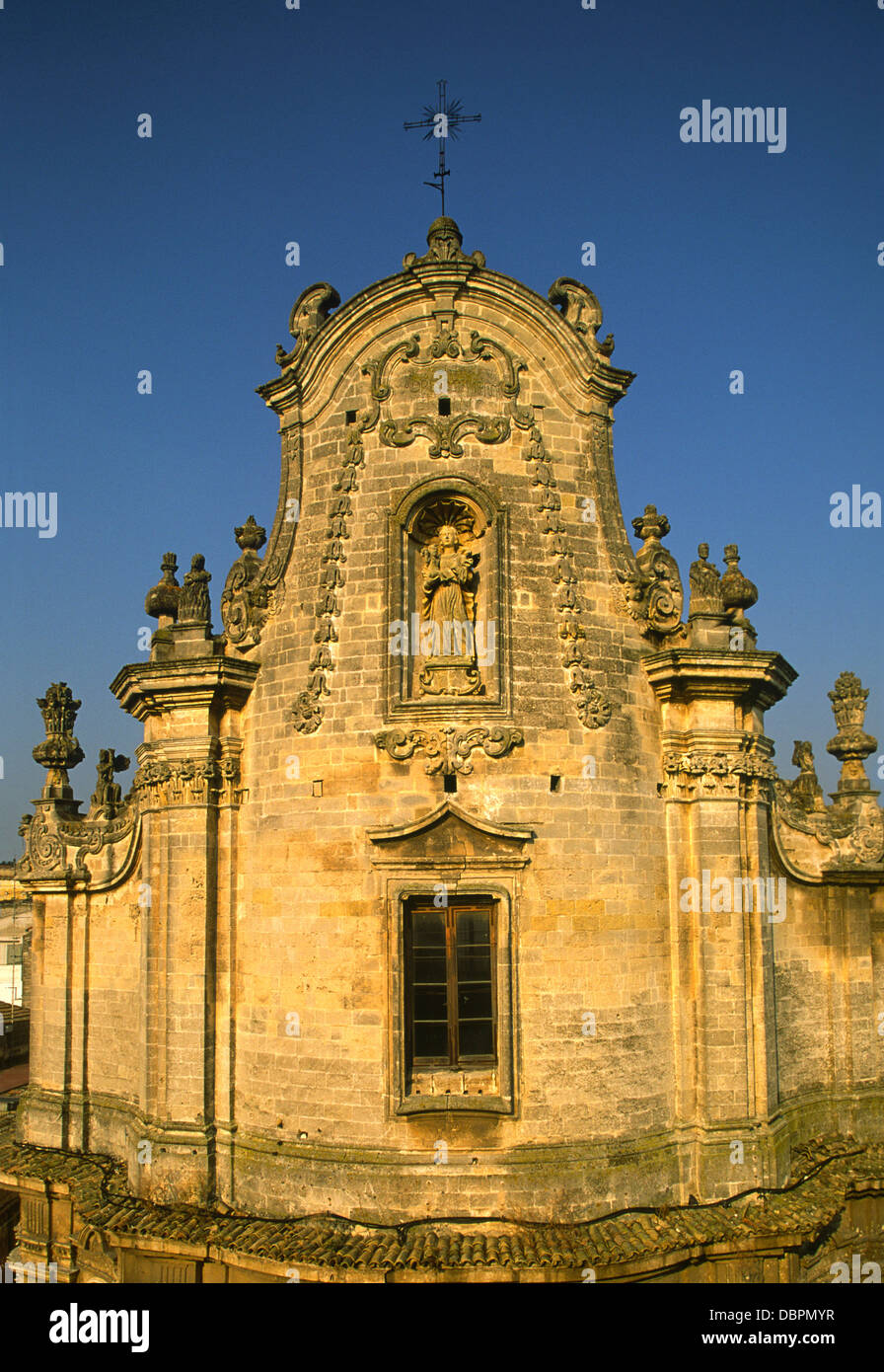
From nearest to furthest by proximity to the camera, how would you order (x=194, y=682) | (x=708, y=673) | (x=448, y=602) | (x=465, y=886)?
(x=465, y=886), (x=708, y=673), (x=448, y=602), (x=194, y=682)

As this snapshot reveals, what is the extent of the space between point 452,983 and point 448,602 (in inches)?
211

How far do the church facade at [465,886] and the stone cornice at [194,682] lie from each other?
6 cm

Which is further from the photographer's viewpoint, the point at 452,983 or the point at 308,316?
the point at 308,316

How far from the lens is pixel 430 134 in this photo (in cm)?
1823

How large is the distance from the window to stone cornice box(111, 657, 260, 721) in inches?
167

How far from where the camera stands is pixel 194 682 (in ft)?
53.2

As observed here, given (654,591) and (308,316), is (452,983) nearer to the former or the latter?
(654,591)

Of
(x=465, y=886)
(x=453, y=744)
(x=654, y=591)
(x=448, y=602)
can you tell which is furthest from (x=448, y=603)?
(x=465, y=886)

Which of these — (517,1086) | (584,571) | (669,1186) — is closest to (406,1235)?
(517,1086)

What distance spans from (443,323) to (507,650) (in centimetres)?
522

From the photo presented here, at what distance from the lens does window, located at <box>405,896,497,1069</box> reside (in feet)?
48.8

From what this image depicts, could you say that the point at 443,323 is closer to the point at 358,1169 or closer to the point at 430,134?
the point at 430,134

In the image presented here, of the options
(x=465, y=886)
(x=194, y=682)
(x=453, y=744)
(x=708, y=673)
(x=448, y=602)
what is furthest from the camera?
(x=194, y=682)

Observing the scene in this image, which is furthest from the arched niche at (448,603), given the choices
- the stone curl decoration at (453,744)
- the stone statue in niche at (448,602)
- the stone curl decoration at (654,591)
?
the stone curl decoration at (654,591)
